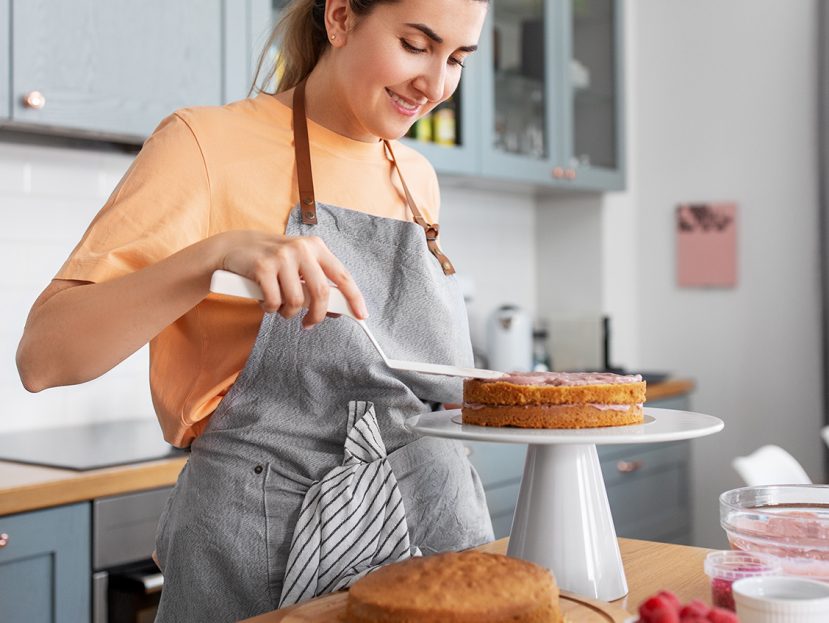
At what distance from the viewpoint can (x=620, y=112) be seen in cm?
355

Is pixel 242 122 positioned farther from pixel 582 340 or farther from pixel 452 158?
pixel 582 340

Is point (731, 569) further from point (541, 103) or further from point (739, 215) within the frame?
point (739, 215)

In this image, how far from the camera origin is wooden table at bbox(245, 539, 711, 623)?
105cm

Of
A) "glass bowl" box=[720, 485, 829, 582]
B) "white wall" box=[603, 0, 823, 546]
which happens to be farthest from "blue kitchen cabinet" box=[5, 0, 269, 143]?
"white wall" box=[603, 0, 823, 546]

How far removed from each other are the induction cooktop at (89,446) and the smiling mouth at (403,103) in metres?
0.93

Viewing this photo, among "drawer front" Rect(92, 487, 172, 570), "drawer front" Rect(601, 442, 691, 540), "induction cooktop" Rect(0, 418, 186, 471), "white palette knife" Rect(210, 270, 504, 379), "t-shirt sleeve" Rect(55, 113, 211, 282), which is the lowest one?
"drawer front" Rect(601, 442, 691, 540)

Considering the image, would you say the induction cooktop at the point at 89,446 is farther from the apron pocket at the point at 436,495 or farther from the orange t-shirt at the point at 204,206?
the apron pocket at the point at 436,495

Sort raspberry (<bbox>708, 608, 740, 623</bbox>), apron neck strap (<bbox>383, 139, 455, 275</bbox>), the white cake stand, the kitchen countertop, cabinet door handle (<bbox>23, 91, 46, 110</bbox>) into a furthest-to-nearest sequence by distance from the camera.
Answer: cabinet door handle (<bbox>23, 91, 46, 110</bbox>) → the kitchen countertop → apron neck strap (<bbox>383, 139, 455, 275</bbox>) → the white cake stand → raspberry (<bbox>708, 608, 740, 623</bbox>)

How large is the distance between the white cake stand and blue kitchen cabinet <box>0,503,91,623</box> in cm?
91

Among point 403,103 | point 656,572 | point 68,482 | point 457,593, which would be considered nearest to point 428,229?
point 403,103

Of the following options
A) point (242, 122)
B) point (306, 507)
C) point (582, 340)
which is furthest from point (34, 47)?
point (582, 340)

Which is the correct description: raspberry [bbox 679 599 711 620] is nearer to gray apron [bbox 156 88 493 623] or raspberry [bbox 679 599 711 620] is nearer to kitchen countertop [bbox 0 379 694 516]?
gray apron [bbox 156 88 493 623]

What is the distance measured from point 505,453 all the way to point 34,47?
1467mm

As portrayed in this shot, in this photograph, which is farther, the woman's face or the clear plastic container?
the woman's face
